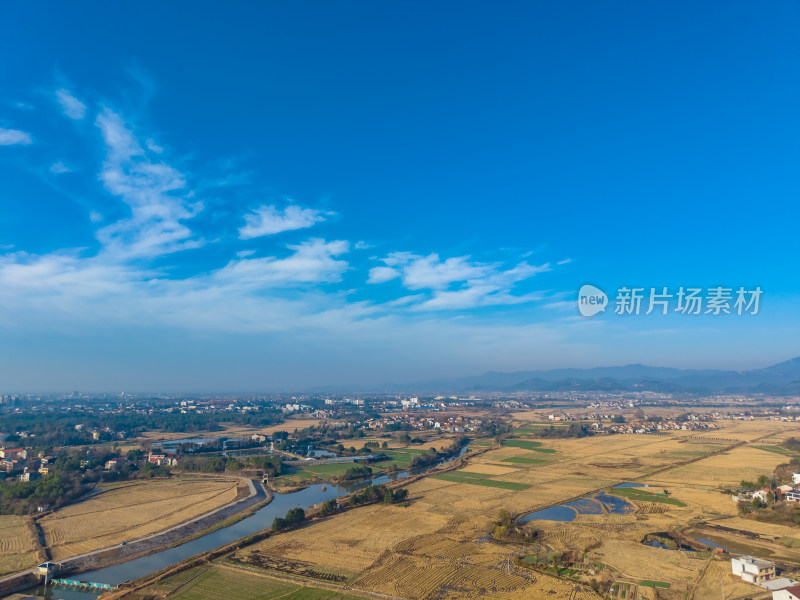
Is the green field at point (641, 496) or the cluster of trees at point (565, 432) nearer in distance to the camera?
the green field at point (641, 496)

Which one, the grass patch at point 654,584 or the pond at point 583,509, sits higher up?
the grass patch at point 654,584

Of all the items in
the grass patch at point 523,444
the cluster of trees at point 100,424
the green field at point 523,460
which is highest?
the green field at point 523,460

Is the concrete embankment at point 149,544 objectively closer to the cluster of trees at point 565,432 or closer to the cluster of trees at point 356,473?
the cluster of trees at point 356,473

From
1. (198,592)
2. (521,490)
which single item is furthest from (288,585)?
(521,490)

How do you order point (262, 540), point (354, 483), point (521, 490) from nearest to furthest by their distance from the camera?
point (262, 540) → point (521, 490) → point (354, 483)

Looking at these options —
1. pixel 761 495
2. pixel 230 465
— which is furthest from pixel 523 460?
pixel 230 465

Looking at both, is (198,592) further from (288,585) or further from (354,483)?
Answer: (354,483)

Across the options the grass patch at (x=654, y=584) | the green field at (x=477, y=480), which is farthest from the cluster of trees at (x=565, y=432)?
the grass patch at (x=654, y=584)
